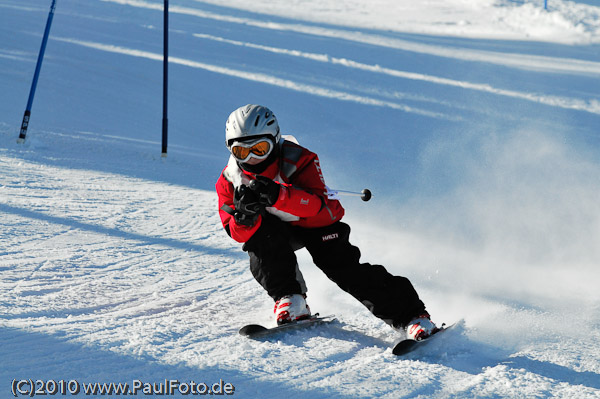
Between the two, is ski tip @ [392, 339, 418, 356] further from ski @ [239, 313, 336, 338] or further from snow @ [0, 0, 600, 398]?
ski @ [239, 313, 336, 338]

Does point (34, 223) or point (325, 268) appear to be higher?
point (325, 268)

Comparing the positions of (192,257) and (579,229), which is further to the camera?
(579,229)

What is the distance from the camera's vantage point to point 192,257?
16.9ft

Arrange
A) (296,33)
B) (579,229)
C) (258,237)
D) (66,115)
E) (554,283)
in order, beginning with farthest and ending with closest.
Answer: (296,33)
(66,115)
(579,229)
(554,283)
(258,237)

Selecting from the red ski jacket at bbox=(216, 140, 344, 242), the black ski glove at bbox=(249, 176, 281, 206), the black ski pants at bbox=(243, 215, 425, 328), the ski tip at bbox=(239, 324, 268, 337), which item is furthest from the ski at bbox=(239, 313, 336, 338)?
the black ski glove at bbox=(249, 176, 281, 206)

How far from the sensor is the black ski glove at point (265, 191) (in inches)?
141

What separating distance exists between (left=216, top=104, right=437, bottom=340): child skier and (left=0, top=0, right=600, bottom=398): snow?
0.64 ft

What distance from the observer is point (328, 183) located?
324 inches

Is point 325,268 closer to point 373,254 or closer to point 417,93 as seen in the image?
point 373,254

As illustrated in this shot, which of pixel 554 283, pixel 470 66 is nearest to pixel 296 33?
pixel 470 66

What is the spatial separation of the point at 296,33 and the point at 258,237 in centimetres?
1543

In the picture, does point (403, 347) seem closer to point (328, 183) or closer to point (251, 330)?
point (251, 330)

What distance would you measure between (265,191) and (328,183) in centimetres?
469

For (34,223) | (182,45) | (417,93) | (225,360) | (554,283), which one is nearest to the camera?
(225,360)
